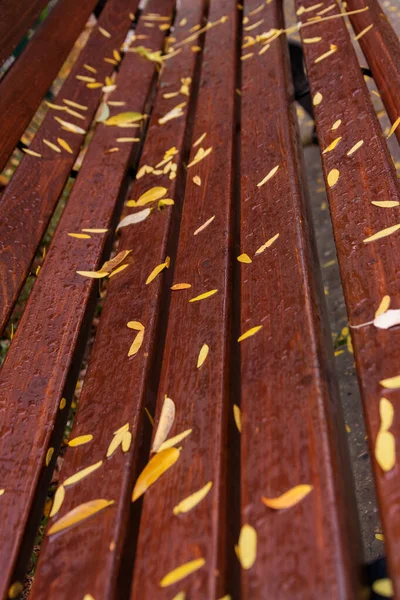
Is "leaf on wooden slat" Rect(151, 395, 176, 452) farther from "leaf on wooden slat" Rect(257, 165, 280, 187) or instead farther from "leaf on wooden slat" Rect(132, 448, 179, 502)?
"leaf on wooden slat" Rect(257, 165, 280, 187)

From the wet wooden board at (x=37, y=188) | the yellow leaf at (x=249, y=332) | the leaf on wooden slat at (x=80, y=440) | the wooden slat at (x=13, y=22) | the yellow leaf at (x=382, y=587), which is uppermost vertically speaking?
the wooden slat at (x=13, y=22)

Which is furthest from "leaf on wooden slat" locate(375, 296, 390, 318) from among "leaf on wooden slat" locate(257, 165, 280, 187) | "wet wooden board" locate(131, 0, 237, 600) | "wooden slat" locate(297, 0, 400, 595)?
"leaf on wooden slat" locate(257, 165, 280, 187)

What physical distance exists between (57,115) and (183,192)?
60 centimetres

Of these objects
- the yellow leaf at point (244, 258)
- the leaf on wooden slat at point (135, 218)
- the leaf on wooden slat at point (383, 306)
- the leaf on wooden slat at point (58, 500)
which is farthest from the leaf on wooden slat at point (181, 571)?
the leaf on wooden slat at point (135, 218)

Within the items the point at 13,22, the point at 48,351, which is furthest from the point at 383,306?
the point at 13,22

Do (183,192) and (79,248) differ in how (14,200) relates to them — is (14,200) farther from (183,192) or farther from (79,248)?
(183,192)

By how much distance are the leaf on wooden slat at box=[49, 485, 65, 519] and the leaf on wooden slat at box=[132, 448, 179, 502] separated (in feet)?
0.38

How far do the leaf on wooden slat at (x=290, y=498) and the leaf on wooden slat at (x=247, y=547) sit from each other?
40 mm

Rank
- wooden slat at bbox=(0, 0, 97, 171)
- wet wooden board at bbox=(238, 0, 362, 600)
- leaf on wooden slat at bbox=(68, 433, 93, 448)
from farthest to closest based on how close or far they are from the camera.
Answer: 1. wooden slat at bbox=(0, 0, 97, 171)
2. leaf on wooden slat at bbox=(68, 433, 93, 448)
3. wet wooden board at bbox=(238, 0, 362, 600)

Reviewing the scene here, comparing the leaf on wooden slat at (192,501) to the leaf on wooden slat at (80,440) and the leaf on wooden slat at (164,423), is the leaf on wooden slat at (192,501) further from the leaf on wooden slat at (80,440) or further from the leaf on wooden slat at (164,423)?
the leaf on wooden slat at (80,440)

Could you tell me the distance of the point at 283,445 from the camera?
71 cm

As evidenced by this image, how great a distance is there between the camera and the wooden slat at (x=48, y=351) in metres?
0.82

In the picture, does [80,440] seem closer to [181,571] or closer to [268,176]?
[181,571]

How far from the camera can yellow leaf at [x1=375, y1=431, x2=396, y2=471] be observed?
65 cm
